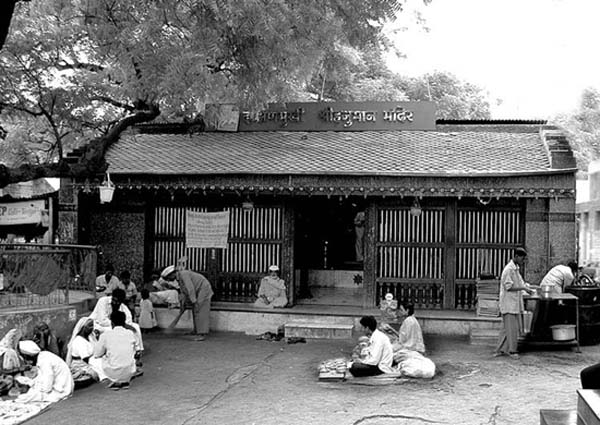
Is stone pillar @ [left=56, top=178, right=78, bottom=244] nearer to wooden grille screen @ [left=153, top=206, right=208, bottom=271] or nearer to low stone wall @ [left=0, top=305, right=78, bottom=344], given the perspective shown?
wooden grille screen @ [left=153, top=206, right=208, bottom=271]

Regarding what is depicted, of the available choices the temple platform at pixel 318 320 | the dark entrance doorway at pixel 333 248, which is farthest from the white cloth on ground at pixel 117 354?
the dark entrance doorway at pixel 333 248

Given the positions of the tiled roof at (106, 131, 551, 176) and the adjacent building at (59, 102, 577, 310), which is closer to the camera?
the adjacent building at (59, 102, 577, 310)

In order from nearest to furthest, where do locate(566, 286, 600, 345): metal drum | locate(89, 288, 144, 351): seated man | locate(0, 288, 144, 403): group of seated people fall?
locate(0, 288, 144, 403): group of seated people
locate(89, 288, 144, 351): seated man
locate(566, 286, 600, 345): metal drum

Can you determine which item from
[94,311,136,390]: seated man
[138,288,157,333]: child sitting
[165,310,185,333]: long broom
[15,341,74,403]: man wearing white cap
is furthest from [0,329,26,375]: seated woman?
[165,310,185,333]: long broom

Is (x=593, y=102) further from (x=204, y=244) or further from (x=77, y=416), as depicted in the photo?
Answer: (x=77, y=416)

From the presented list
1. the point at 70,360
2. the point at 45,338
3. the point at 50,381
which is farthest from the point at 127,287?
the point at 50,381

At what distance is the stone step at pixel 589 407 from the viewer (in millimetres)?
4883

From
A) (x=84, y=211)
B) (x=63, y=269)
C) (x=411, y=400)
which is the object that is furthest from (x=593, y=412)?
(x=84, y=211)

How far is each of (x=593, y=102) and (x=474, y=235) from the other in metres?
24.8

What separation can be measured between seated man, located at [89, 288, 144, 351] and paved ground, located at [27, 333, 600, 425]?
595 millimetres

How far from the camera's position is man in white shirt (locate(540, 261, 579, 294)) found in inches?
496

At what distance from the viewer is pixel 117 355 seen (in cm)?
956

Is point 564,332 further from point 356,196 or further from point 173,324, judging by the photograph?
point 173,324

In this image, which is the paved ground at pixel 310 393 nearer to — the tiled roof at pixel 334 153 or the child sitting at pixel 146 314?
the child sitting at pixel 146 314
